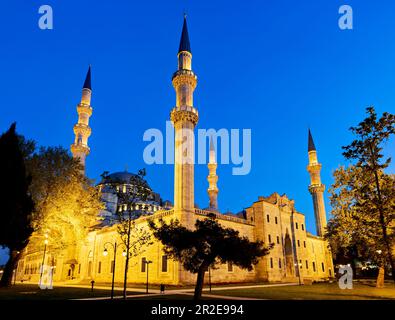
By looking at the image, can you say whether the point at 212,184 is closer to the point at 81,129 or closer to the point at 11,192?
the point at 81,129

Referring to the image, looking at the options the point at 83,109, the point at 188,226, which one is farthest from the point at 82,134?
the point at 188,226

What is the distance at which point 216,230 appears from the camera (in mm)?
15844

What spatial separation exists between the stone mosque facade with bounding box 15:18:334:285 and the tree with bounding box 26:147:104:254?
3.52 meters

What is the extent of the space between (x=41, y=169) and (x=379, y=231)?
101 feet

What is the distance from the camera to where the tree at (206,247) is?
15211 mm

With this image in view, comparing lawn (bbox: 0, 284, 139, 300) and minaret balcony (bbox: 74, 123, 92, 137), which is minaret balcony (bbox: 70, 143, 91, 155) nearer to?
minaret balcony (bbox: 74, 123, 92, 137)

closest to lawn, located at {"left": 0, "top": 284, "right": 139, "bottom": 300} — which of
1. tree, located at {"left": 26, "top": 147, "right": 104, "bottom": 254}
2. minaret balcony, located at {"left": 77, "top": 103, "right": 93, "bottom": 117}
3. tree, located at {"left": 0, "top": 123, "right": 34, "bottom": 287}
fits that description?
tree, located at {"left": 0, "top": 123, "right": 34, "bottom": 287}

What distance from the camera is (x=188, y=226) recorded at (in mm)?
30625

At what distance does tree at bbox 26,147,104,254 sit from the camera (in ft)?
97.6

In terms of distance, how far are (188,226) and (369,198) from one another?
16.7m

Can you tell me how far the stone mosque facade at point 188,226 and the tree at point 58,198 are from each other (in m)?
3.52

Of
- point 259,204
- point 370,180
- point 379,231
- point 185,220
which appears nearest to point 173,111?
point 185,220

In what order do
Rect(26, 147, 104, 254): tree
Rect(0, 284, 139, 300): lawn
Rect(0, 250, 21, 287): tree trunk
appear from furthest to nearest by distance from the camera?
Rect(26, 147, 104, 254): tree
Rect(0, 250, 21, 287): tree trunk
Rect(0, 284, 139, 300): lawn

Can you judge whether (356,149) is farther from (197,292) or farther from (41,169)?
(41,169)
